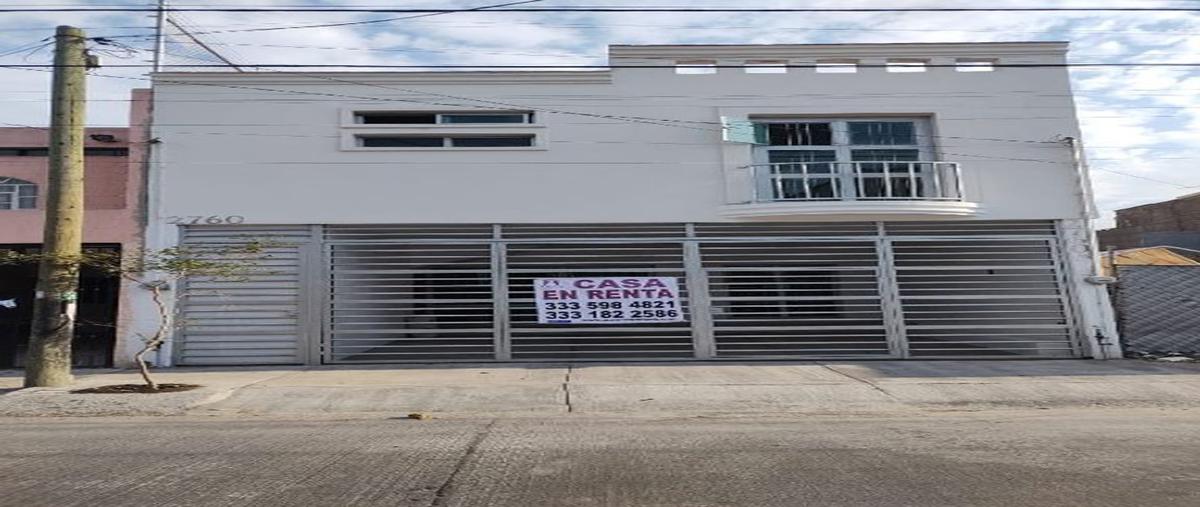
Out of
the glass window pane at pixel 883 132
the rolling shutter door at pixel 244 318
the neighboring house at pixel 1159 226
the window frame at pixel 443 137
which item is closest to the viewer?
the rolling shutter door at pixel 244 318

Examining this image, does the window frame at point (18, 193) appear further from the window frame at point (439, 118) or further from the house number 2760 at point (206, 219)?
the window frame at point (439, 118)

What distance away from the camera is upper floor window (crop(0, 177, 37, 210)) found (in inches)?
502

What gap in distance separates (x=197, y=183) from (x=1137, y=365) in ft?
54.5

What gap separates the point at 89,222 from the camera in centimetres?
1252

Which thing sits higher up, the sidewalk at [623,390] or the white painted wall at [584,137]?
the white painted wall at [584,137]

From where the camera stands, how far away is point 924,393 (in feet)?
31.0

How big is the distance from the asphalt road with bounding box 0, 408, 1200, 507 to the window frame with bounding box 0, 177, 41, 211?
7.05 meters

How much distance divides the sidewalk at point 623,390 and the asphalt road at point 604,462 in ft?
2.97

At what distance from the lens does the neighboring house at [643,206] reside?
12938mm

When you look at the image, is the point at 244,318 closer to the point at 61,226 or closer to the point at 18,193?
the point at 61,226

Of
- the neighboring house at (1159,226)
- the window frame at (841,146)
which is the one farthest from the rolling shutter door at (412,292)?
the neighboring house at (1159,226)

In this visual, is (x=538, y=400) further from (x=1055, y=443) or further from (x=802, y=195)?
(x=802, y=195)

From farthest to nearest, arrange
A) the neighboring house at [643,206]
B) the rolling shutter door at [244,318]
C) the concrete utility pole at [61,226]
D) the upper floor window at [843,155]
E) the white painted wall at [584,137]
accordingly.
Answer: the upper floor window at [843,155], the white painted wall at [584,137], the neighboring house at [643,206], the rolling shutter door at [244,318], the concrete utility pole at [61,226]

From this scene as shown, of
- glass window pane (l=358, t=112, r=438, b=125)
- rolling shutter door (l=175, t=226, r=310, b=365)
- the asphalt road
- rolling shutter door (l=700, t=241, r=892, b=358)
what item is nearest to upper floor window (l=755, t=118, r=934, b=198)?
rolling shutter door (l=700, t=241, r=892, b=358)
